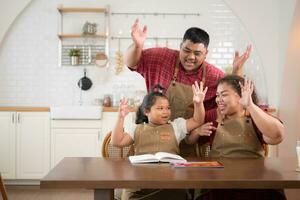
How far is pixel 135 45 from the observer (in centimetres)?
264

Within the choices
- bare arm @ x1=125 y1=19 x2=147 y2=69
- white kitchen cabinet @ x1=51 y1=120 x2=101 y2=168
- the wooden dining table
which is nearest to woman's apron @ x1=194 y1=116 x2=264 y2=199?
the wooden dining table

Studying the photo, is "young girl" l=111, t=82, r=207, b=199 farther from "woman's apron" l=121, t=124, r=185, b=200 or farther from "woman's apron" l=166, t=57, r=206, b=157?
"woman's apron" l=166, t=57, r=206, b=157

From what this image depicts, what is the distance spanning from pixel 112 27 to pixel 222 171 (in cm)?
401

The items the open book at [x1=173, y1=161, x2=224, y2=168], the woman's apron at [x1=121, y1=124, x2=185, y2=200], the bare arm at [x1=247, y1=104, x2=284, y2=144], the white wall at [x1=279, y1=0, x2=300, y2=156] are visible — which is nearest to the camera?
the open book at [x1=173, y1=161, x2=224, y2=168]

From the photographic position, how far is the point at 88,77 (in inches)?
220

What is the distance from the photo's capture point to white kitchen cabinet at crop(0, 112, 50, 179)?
4996 millimetres

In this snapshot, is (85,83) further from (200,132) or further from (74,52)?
(200,132)

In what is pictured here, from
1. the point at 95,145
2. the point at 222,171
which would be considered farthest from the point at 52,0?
the point at 222,171

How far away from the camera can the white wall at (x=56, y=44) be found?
557cm

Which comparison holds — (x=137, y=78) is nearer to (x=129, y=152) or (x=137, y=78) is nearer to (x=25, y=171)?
(x=25, y=171)

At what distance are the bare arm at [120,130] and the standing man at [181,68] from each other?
0.40 m

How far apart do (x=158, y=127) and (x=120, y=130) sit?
26 cm

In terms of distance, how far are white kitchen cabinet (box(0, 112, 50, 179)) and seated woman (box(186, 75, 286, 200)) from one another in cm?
290

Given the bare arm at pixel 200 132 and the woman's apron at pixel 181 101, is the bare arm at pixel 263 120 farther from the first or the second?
the woman's apron at pixel 181 101
